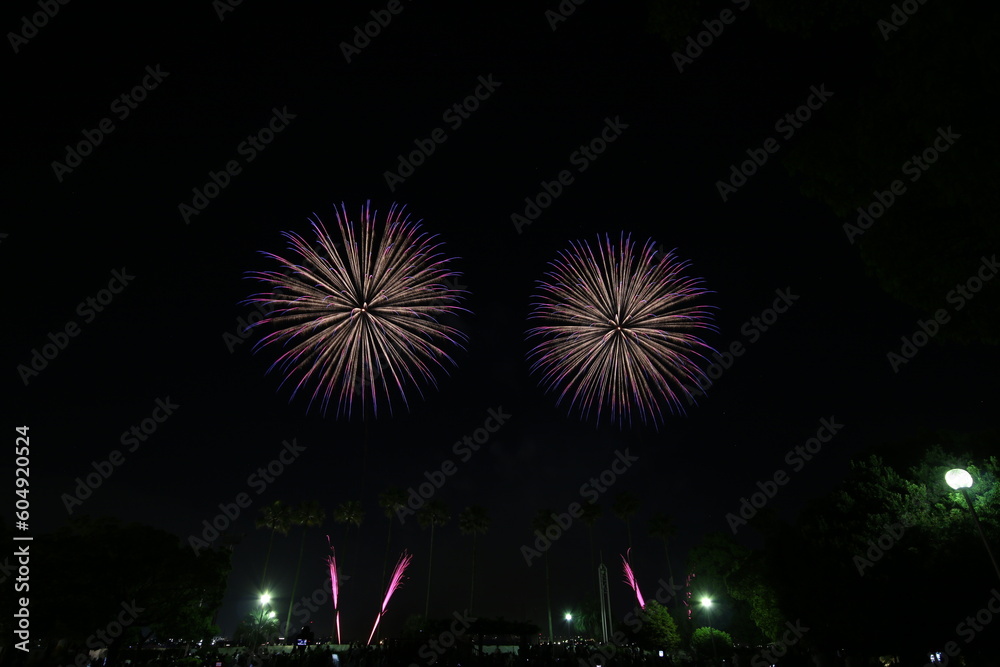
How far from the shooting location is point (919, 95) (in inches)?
445

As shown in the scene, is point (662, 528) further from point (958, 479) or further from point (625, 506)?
point (958, 479)

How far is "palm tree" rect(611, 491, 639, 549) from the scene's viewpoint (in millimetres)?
70250

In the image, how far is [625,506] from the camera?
70.8 m

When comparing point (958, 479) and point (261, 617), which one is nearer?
point (958, 479)

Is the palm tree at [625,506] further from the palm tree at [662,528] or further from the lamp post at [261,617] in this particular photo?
the lamp post at [261,617]

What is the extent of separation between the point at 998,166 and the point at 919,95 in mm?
2170

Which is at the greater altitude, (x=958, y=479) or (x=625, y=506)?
(x=625, y=506)

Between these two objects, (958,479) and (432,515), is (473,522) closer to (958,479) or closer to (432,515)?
(432,515)

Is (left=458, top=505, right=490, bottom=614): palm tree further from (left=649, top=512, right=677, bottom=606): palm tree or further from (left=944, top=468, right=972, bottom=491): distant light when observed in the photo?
(left=944, top=468, right=972, bottom=491): distant light

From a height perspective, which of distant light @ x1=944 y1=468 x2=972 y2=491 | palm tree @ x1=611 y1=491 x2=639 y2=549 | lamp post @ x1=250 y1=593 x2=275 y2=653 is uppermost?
palm tree @ x1=611 y1=491 x2=639 y2=549

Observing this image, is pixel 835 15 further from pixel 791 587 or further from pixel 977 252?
pixel 791 587

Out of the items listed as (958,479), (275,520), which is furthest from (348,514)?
(958,479)

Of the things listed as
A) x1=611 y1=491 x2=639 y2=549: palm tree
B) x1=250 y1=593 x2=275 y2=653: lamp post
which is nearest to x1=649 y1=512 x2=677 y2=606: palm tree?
x1=611 y1=491 x2=639 y2=549: palm tree

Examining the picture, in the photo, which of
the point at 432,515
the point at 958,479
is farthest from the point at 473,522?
the point at 958,479
